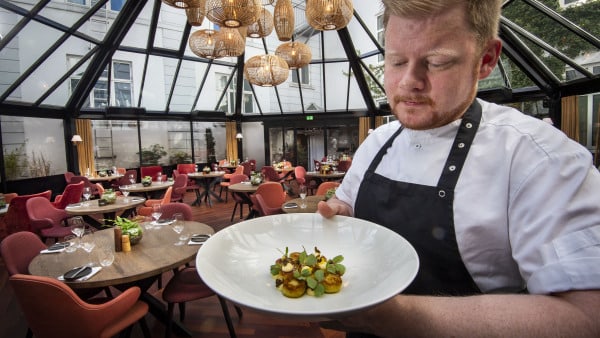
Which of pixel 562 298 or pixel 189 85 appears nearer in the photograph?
pixel 562 298

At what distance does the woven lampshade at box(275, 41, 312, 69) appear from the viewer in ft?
17.7

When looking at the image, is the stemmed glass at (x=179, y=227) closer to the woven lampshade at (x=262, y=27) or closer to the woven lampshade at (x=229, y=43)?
the woven lampshade at (x=229, y=43)

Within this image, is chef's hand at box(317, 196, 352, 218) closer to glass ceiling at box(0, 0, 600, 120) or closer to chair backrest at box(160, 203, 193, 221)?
glass ceiling at box(0, 0, 600, 120)

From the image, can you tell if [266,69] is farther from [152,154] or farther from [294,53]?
[152,154]

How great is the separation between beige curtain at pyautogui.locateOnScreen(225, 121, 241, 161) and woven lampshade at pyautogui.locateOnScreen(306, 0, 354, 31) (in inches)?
372

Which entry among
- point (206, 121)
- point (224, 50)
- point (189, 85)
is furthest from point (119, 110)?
point (224, 50)

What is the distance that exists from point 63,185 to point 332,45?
9.56 metres

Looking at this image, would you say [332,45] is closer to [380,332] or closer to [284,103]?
[284,103]

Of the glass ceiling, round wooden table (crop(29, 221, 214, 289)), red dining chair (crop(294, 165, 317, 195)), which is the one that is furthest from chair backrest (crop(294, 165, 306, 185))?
round wooden table (crop(29, 221, 214, 289))

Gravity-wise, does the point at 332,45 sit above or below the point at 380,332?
above

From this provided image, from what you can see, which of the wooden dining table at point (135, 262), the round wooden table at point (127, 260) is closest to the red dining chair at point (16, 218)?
the wooden dining table at point (135, 262)

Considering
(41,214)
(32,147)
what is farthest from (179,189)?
(32,147)

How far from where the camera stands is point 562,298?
0.55m

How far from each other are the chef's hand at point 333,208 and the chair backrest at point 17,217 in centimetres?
534
